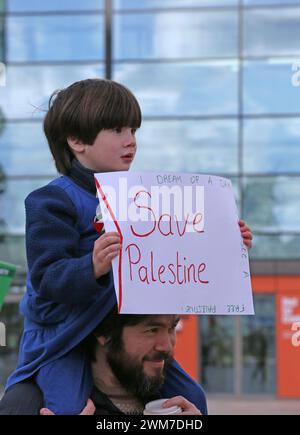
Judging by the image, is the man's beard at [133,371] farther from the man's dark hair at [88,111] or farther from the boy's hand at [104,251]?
the man's dark hair at [88,111]

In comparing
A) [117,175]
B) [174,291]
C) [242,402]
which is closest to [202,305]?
[174,291]

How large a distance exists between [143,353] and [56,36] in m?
16.5

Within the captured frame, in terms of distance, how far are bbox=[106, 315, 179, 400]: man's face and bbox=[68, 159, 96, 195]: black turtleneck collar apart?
0.33m

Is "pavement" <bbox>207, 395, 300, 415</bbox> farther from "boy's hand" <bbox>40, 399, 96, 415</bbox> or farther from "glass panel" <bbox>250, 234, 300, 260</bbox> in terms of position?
"boy's hand" <bbox>40, 399, 96, 415</bbox>

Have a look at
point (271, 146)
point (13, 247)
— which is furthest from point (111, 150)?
point (13, 247)

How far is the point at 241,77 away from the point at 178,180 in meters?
15.8

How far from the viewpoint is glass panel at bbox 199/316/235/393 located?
57.6 ft

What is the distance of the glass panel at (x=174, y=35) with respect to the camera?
17.6m

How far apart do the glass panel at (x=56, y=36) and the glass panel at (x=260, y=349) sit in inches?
236

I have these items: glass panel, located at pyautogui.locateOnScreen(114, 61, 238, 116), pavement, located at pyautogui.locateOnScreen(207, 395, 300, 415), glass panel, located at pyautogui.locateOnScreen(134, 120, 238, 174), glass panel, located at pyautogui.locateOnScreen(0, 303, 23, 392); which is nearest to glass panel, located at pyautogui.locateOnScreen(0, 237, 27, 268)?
glass panel, located at pyautogui.locateOnScreen(0, 303, 23, 392)

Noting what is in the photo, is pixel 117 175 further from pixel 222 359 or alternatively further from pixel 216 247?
pixel 222 359

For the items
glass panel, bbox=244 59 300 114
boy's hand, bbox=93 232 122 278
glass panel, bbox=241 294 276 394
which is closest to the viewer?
boy's hand, bbox=93 232 122 278

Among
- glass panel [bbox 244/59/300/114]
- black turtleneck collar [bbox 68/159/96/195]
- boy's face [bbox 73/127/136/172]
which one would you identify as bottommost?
glass panel [bbox 244/59/300/114]

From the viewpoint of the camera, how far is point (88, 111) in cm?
202
